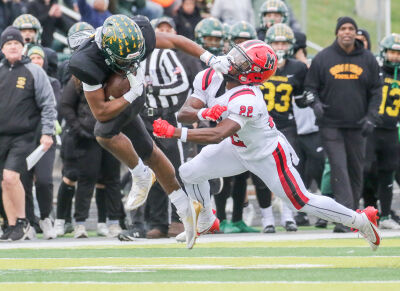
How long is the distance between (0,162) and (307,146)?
351 centimetres

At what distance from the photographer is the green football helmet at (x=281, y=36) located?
452 inches

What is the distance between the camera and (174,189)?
27.2ft

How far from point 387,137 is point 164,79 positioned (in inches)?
105

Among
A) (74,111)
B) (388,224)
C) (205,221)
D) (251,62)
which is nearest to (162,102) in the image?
(74,111)

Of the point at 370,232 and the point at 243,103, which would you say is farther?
the point at 370,232

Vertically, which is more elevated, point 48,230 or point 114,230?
point 48,230

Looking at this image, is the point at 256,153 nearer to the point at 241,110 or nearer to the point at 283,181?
the point at 283,181

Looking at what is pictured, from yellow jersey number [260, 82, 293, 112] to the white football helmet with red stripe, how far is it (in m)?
2.95

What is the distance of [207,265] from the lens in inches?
303

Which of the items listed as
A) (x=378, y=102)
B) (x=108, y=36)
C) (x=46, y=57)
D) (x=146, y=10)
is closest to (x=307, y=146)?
(x=378, y=102)

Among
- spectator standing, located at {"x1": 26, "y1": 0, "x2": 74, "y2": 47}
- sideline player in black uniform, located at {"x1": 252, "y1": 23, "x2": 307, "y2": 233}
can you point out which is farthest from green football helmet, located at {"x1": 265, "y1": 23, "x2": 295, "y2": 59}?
spectator standing, located at {"x1": 26, "y1": 0, "x2": 74, "y2": 47}

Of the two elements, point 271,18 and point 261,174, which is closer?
point 261,174

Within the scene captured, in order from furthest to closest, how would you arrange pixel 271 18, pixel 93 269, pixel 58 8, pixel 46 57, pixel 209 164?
pixel 58 8, pixel 271 18, pixel 46 57, pixel 209 164, pixel 93 269

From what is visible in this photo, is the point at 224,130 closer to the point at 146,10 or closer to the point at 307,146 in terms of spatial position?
the point at 307,146
